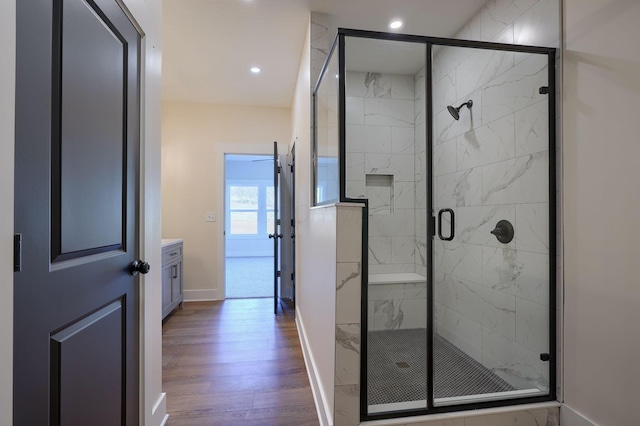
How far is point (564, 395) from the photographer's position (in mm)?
1522

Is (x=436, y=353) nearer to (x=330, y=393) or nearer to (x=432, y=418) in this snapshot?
(x=432, y=418)

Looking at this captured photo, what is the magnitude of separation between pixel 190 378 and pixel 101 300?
1.30 m

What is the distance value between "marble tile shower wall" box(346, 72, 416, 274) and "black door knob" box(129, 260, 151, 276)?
6.84ft

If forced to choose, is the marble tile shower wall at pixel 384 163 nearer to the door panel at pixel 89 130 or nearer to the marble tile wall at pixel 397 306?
the marble tile wall at pixel 397 306

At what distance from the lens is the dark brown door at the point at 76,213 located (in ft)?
2.43

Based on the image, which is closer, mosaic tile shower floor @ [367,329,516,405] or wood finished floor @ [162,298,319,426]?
wood finished floor @ [162,298,319,426]

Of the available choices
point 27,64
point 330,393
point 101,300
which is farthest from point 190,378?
point 27,64

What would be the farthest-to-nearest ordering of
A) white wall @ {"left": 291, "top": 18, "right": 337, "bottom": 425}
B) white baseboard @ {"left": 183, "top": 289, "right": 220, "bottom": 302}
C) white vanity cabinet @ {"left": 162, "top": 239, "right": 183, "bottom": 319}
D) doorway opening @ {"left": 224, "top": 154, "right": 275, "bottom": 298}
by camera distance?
1. doorway opening @ {"left": 224, "top": 154, "right": 275, "bottom": 298}
2. white baseboard @ {"left": 183, "top": 289, "right": 220, "bottom": 302}
3. white vanity cabinet @ {"left": 162, "top": 239, "right": 183, "bottom": 319}
4. white wall @ {"left": 291, "top": 18, "right": 337, "bottom": 425}

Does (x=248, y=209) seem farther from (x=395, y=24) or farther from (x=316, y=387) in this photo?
(x=316, y=387)

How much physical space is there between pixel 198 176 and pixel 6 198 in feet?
11.3

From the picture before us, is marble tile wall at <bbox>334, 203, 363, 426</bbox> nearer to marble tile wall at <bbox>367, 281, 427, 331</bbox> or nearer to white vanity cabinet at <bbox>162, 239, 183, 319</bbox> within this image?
marble tile wall at <bbox>367, 281, 427, 331</bbox>

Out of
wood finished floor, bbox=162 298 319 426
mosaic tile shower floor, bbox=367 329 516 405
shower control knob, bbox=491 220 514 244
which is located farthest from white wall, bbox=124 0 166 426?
shower control knob, bbox=491 220 514 244

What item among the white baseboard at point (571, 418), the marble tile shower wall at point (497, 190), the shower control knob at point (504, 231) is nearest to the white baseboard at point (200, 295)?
the marble tile shower wall at point (497, 190)

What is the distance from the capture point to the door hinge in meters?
0.70
